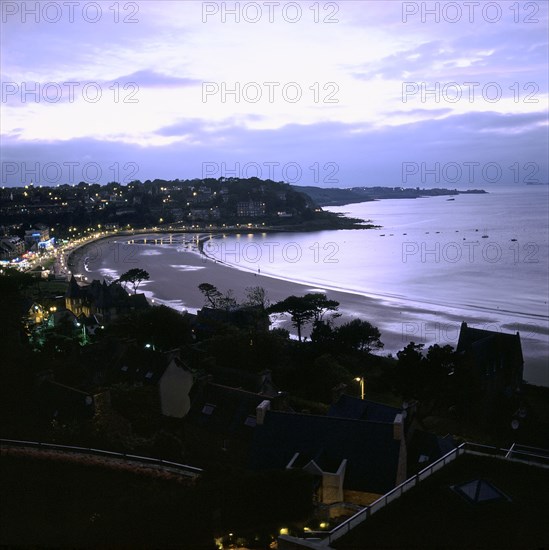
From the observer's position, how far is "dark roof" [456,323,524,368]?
19.7 m

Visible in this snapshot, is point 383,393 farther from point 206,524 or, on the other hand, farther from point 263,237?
point 263,237

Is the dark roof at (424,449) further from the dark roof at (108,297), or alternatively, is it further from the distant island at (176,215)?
the distant island at (176,215)

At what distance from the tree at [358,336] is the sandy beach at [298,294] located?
137cm

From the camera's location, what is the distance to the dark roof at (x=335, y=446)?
34.8 feet

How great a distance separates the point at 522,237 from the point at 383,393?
63.2 metres

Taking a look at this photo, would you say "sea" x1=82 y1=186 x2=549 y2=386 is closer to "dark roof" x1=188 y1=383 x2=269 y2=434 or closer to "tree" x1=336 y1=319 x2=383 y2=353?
"tree" x1=336 y1=319 x2=383 y2=353

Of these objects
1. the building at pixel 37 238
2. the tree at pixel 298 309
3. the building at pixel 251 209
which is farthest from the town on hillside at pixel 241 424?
the building at pixel 251 209

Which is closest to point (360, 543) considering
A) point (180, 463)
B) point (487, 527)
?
point (487, 527)

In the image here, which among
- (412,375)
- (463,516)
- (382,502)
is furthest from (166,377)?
(463,516)

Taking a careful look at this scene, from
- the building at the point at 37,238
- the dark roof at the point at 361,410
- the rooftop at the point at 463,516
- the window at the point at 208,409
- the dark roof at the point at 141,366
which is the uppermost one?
the building at the point at 37,238

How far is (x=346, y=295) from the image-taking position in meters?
43.0

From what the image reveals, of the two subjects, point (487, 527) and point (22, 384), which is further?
point (22, 384)

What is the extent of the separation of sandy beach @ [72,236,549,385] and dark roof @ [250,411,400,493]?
1575 cm

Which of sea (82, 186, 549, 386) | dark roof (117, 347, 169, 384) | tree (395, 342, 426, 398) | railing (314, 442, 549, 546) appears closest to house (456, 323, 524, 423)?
tree (395, 342, 426, 398)
